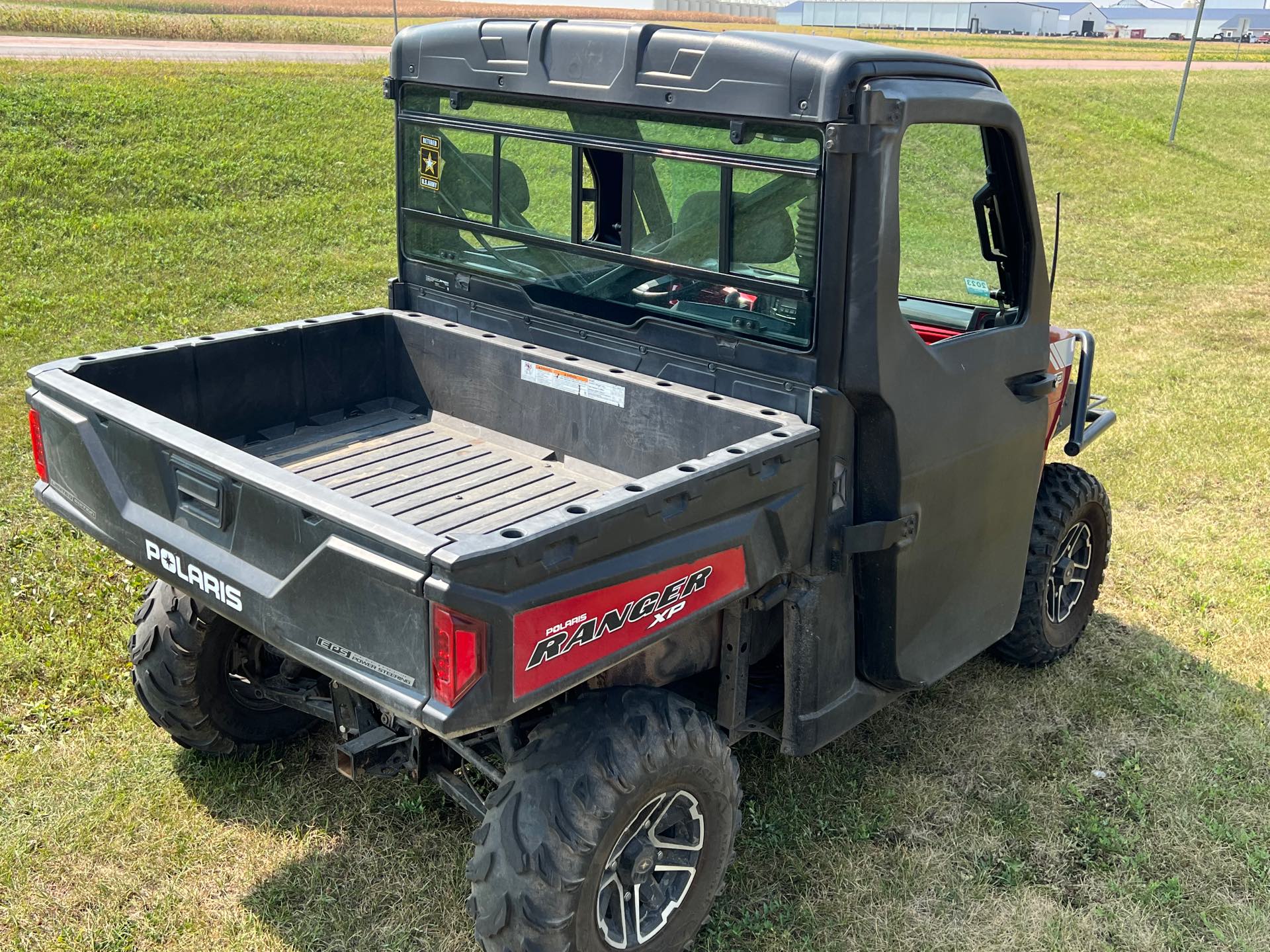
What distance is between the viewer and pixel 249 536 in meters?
2.75

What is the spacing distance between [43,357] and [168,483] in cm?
594

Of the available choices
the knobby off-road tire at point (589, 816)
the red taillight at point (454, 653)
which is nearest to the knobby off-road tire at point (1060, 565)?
the knobby off-road tire at point (589, 816)

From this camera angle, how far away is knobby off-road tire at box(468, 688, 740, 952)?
2.70 m

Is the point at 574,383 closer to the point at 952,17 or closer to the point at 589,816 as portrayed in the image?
the point at 589,816

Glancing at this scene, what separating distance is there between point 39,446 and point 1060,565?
11.7 ft

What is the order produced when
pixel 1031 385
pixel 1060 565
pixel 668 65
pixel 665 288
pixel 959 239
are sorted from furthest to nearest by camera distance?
pixel 1060 565, pixel 1031 385, pixel 959 239, pixel 665 288, pixel 668 65

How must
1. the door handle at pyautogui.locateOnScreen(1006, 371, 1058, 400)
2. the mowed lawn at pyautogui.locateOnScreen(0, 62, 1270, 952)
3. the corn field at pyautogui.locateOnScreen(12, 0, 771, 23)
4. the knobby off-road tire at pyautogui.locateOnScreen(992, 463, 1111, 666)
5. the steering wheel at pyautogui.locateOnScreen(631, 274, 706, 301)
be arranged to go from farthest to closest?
the corn field at pyautogui.locateOnScreen(12, 0, 771, 23) < the knobby off-road tire at pyautogui.locateOnScreen(992, 463, 1111, 666) < the door handle at pyautogui.locateOnScreen(1006, 371, 1058, 400) < the steering wheel at pyautogui.locateOnScreen(631, 274, 706, 301) < the mowed lawn at pyautogui.locateOnScreen(0, 62, 1270, 952)

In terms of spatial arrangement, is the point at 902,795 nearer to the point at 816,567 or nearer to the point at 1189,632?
the point at 816,567

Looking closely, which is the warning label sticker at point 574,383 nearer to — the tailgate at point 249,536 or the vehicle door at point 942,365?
the vehicle door at point 942,365

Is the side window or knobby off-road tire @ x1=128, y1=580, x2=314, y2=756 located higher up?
the side window

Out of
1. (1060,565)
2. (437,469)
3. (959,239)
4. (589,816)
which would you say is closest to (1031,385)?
(959,239)

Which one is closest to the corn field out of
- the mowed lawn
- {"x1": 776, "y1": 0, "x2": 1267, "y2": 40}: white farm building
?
the mowed lawn

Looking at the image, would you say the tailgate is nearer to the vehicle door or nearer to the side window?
the vehicle door

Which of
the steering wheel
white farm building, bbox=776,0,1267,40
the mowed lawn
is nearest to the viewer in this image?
the mowed lawn
